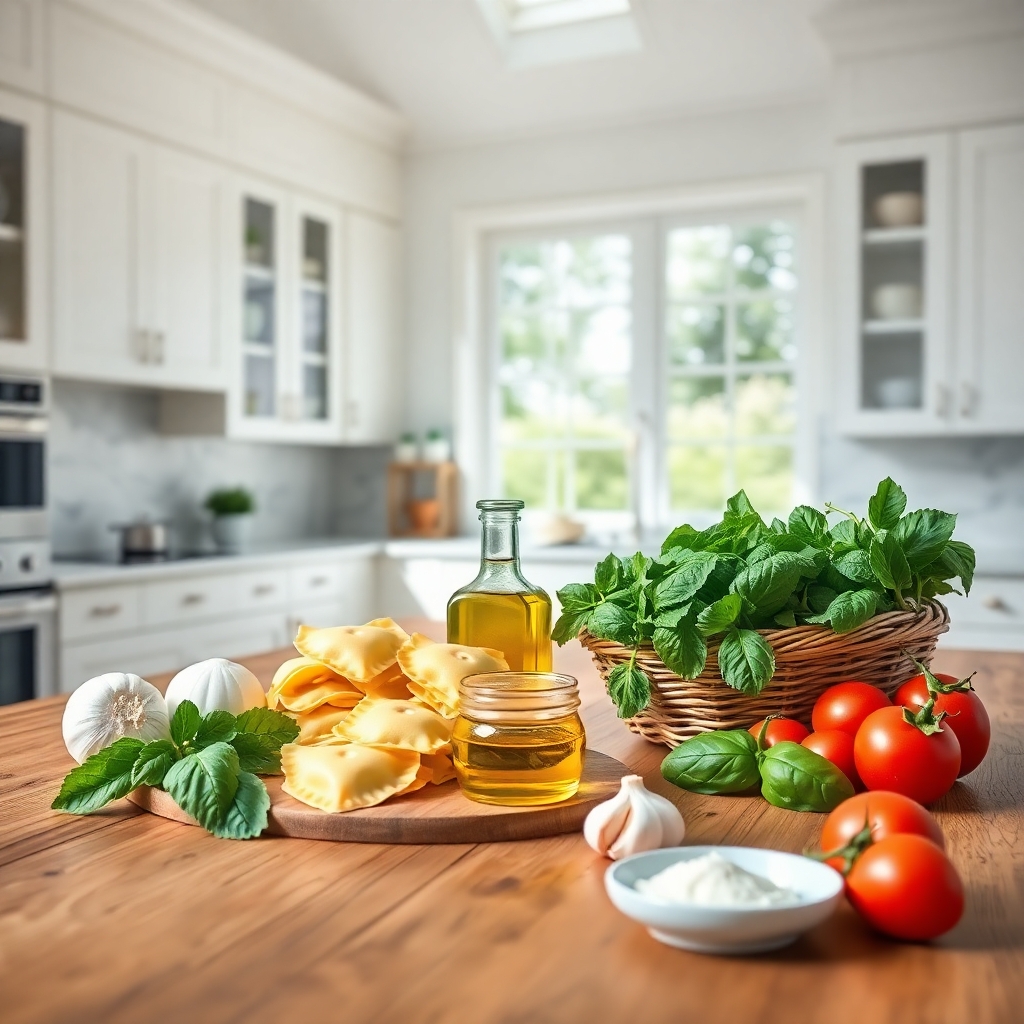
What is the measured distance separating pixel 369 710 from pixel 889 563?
21.3 inches

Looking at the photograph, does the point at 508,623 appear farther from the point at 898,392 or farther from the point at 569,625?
the point at 898,392

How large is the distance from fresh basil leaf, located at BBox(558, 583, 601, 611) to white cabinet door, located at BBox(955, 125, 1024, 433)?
2755mm

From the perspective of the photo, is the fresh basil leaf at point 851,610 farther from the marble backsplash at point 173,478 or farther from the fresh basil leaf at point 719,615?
the marble backsplash at point 173,478

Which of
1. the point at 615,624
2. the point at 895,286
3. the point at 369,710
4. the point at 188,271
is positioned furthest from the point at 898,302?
the point at 369,710

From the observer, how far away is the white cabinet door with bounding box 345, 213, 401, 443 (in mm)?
4535

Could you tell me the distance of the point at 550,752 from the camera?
97 cm

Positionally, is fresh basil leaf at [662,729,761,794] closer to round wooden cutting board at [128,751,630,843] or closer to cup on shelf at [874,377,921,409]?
round wooden cutting board at [128,751,630,843]

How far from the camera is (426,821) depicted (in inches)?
37.1

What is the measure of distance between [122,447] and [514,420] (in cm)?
166

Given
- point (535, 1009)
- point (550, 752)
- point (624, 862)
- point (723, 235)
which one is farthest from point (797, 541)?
point (723, 235)

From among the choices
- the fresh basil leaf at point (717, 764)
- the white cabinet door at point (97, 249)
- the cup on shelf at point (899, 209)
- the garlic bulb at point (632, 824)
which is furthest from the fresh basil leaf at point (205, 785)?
the cup on shelf at point (899, 209)

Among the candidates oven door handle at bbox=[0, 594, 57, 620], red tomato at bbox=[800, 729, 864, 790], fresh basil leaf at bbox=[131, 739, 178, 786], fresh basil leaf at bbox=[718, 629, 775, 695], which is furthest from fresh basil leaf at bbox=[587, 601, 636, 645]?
oven door handle at bbox=[0, 594, 57, 620]

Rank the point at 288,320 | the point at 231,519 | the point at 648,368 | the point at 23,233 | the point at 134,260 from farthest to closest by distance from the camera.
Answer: the point at 648,368
the point at 288,320
the point at 231,519
the point at 134,260
the point at 23,233

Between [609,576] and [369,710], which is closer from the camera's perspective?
[369,710]
